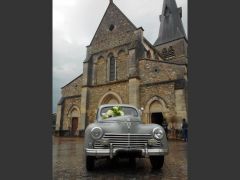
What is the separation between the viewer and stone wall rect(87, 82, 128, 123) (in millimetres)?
15055

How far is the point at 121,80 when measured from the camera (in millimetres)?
15273

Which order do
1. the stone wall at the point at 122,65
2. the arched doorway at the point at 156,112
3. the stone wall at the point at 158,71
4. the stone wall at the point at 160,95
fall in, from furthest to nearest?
the stone wall at the point at 122,65, the arched doorway at the point at 156,112, the stone wall at the point at 158,71, the stone wall at the point at 160,95

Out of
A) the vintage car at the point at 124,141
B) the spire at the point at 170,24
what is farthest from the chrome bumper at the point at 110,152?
the spire at the point at 170,24

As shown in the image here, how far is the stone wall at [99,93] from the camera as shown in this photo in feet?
49.4

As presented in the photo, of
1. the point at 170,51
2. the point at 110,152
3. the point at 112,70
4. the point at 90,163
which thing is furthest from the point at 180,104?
the point at 170,51

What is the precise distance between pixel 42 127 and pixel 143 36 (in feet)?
44.2

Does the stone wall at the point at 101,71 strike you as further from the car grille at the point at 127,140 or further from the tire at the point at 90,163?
the car grille at the point at 127,140

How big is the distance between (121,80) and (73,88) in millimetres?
4828

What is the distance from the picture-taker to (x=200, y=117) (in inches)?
126

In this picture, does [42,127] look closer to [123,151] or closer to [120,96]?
[123,151]

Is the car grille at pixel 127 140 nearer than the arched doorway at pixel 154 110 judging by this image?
Yes

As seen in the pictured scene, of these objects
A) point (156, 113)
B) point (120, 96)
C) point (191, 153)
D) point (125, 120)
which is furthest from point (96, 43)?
point (191, 153)

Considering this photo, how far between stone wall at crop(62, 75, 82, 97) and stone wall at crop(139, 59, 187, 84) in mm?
5777

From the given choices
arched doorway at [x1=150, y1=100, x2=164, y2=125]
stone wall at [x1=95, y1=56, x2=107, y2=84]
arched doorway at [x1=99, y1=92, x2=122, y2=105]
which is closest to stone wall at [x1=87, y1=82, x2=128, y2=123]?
arched doorway at [x1=99, y1=92, x2=122, y2=105]
